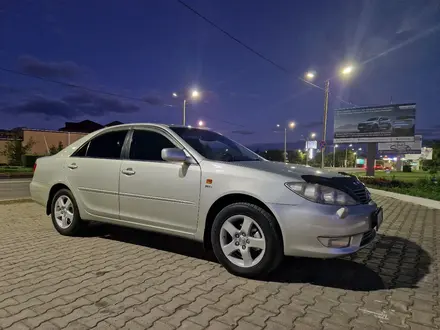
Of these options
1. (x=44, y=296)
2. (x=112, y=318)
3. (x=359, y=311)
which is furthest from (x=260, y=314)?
(x=44, y=296)

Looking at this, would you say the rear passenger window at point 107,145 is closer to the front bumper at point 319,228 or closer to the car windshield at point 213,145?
the car windshield at point 213,145

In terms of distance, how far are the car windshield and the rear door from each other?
3.09 feet

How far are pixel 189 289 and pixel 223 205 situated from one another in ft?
3.06

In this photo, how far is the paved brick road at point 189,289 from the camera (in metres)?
2.55

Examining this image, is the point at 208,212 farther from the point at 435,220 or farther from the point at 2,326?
the point at 435,220

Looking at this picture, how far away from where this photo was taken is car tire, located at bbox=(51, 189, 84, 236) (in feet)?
15.8

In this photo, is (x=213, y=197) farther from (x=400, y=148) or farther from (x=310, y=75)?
(x=400, y=148)

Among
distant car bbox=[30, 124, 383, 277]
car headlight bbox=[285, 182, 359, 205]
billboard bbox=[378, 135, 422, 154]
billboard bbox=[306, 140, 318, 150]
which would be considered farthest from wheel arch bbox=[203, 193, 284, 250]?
billboard bbox=[378, 135, 422, 154]

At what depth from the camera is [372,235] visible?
138 inches

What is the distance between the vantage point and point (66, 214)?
492 centimetres

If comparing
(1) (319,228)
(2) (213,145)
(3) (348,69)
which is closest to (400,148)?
(3) (348,69)

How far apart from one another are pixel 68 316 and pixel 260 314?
148 cm

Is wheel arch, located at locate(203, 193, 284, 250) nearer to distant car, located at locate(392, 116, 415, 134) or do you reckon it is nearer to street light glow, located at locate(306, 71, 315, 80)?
street light glow, located at locate(306, 71, 315, 80)

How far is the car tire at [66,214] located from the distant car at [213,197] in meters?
0.01
